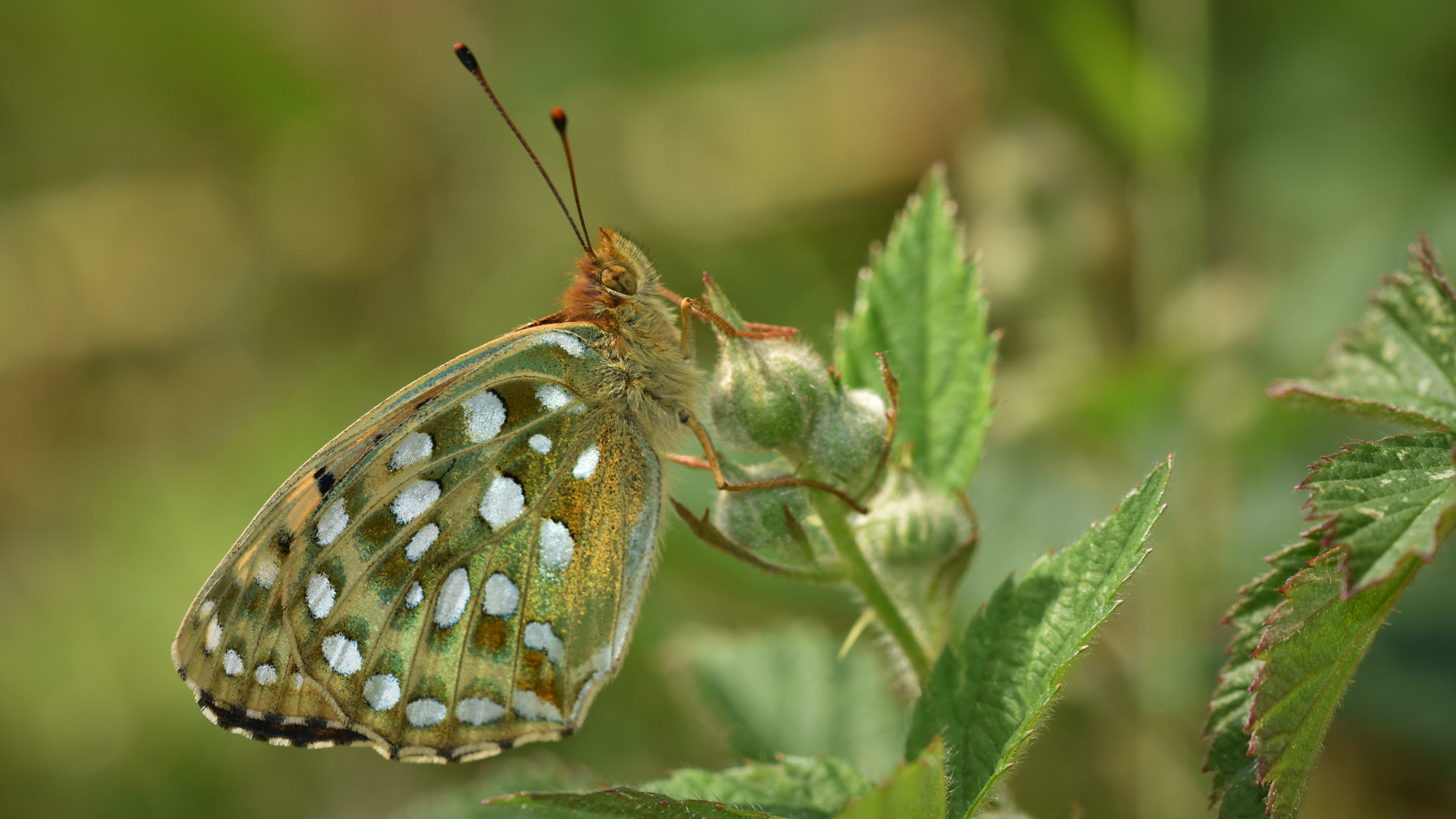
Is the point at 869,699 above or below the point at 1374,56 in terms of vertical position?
below

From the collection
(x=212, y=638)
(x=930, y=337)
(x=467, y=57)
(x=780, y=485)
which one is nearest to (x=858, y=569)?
(x=780, y=485)

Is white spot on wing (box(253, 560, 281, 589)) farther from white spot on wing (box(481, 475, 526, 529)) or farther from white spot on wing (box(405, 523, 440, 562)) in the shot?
white spot on wing (box(481, 475, 526, 529))

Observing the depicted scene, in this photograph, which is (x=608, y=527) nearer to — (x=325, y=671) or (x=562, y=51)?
(x=325, y=671)

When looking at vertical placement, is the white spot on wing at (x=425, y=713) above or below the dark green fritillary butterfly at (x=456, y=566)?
below

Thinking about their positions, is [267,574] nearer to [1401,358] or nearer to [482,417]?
[482,417]

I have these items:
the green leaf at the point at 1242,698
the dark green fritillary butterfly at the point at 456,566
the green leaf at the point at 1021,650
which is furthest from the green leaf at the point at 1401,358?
the dark green fritillary butterfly at the point at 456,566

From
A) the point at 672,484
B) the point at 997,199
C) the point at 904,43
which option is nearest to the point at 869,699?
the point at 672,484

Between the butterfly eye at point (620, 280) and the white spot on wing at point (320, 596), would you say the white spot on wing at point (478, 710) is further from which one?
the butterfly eye at point (620, 280)
